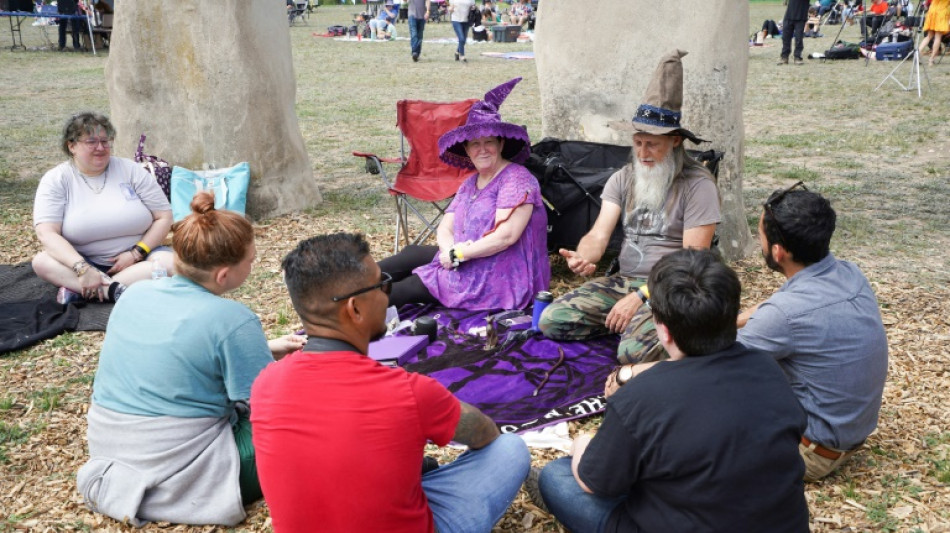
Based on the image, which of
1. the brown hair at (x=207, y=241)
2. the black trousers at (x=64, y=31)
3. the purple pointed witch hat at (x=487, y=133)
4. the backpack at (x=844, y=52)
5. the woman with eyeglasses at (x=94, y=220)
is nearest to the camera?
the brown hair at (x=207, y=241)

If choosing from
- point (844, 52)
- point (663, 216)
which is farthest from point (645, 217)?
point (844, 52)

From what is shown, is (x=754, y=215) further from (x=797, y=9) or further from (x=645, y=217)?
(x=797, y=9)

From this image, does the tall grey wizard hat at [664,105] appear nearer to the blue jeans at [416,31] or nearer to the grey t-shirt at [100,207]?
the grey t-shirt at [100,207]

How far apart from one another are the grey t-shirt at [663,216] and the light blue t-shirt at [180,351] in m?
2.45

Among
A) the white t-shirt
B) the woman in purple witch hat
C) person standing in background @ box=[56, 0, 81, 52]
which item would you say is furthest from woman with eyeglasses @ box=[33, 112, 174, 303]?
person standing in background @ box=[56, 0, 81, 52]

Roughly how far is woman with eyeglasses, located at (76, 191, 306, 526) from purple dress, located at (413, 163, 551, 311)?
220 centimetres

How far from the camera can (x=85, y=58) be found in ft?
67.9

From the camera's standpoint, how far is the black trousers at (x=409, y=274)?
5.46 meters

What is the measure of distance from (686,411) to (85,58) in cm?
2156

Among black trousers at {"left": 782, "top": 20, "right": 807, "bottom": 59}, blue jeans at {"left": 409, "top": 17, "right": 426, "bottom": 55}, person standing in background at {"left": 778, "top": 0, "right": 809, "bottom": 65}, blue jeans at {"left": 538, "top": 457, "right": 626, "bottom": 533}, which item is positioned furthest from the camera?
blue jeans at {"left": 409, "top": 17, "right": 426, "bottom": 55}

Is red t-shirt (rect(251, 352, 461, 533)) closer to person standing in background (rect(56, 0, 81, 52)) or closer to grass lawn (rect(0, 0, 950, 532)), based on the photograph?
grass lawn (rect(0, 0, 950, 532))

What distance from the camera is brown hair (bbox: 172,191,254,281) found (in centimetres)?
313

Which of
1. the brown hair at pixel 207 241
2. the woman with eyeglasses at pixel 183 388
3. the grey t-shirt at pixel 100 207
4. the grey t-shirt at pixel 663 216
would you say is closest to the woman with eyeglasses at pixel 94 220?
the grey t-shirt at pixel 100 207

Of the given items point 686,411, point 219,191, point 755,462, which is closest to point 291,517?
point 686,411
